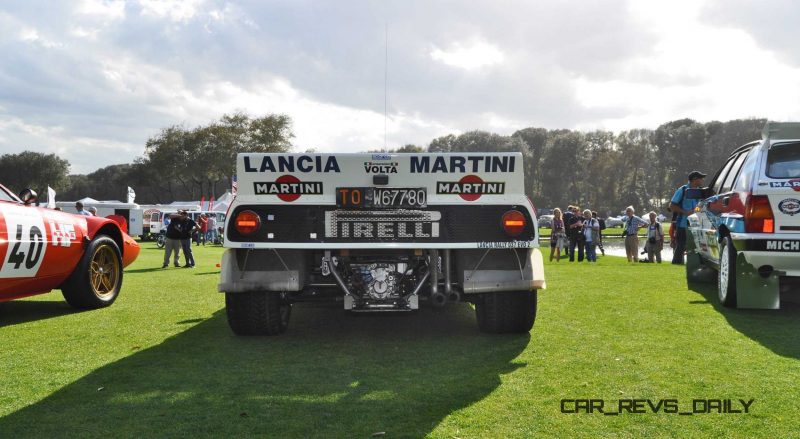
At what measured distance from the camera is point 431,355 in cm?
503

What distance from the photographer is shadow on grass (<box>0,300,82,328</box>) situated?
7125 mm

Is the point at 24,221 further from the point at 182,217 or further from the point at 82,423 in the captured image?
the point at 182,217

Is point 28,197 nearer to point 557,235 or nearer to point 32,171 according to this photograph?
point 557,235

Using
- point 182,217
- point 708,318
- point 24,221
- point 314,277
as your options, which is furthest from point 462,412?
point 182,217

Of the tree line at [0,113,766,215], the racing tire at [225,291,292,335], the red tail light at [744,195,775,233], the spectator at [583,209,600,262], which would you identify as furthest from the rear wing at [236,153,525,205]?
the tree line at [0,113,766,215]

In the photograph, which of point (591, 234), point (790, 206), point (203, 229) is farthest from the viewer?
point (203, 229)

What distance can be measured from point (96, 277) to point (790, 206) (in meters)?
7.65

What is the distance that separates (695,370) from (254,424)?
9.73 ft

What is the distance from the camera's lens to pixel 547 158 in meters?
84.1

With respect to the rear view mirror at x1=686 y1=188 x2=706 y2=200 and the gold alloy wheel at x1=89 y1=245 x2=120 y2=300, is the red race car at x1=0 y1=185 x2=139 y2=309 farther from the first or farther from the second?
the rear view mirror at x1=686 y1=188 x2=706 y2=200

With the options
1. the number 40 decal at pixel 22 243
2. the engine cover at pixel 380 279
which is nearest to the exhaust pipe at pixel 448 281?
the engine cover at pixel 380 279

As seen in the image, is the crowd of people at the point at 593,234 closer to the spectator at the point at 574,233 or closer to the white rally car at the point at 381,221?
Answer: the spectator at the point at 574,233

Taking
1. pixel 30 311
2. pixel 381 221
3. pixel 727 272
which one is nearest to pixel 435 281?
pixel 381 221

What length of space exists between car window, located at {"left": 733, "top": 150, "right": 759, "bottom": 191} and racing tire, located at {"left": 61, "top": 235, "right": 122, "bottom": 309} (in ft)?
23.4
